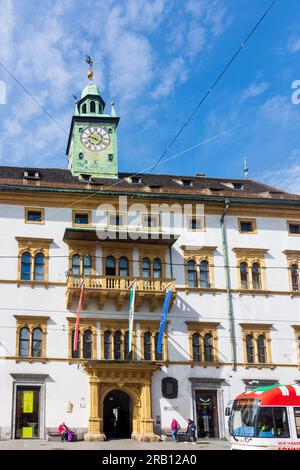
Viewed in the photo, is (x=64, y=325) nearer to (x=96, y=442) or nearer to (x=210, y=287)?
(x=96, y=442)

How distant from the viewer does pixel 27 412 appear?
3431cm

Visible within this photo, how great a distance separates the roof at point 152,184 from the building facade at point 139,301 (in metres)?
0.18

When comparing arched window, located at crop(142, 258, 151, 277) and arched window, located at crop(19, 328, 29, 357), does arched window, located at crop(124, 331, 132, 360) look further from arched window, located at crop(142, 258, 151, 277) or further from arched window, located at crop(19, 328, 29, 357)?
arched window, located at crop(19, 328, 29, 357)

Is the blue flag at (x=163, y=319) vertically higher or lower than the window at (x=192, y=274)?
lower

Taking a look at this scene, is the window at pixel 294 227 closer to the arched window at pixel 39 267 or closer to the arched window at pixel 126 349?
the arched window at pixel 126 349

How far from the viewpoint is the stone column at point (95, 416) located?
111 ft

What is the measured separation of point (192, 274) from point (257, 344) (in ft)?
19.0

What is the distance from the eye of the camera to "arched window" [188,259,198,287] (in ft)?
126

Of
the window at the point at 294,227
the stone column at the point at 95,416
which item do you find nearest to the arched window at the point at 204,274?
the window at the point at 294,227

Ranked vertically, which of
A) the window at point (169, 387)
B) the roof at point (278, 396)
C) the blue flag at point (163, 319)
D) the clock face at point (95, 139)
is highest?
the clock face at point (95, 139)

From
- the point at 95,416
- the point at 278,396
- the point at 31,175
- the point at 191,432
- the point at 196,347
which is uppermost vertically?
the point at 31,175

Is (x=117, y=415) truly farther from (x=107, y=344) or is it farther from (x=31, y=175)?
(x=31, y=175)

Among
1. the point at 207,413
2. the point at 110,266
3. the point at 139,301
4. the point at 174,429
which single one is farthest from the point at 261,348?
the point at 110,266
